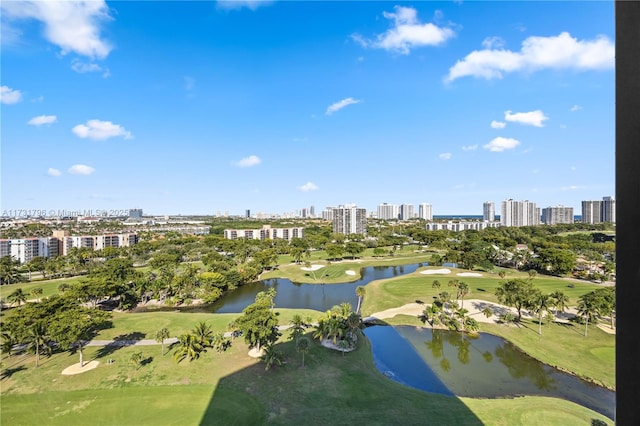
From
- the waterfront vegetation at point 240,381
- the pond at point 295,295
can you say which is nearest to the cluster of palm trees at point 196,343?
the waterfront vegetation at point 240,381

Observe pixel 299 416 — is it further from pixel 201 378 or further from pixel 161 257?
pixel 161 257

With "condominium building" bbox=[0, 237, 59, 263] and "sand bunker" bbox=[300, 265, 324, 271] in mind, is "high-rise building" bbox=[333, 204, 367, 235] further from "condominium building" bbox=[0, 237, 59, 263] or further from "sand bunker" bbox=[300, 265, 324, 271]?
"condominium building" bbox=[0, 237, 59, 263]

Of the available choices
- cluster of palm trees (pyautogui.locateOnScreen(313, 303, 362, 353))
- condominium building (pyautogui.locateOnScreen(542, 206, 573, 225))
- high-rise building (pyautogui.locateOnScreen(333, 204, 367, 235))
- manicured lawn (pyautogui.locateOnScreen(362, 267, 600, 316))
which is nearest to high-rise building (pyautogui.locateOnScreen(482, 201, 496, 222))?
condominium building (pyautogui.locateOnScreen(542, 206, 573, 225))

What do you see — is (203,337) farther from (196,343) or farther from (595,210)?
(595,210)

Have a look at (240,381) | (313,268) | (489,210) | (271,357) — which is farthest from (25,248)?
(489,210)

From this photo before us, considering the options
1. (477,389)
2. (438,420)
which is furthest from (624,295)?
(477,389)

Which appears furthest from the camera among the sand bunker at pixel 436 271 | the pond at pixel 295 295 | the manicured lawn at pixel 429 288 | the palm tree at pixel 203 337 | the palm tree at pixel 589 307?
the sand bunker at pixel 436 271

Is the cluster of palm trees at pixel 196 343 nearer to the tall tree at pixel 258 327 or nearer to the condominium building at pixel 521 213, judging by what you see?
the tall tree at pixel 258 327
